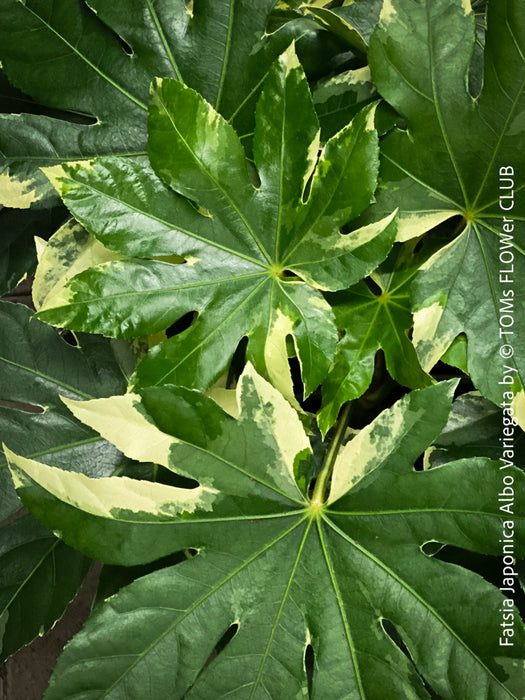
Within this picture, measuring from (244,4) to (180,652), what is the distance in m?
0.56

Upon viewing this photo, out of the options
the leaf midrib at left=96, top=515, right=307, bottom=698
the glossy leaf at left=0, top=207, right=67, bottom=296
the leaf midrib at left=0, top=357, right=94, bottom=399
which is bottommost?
the leaf midrib at left=96, top=515, right=307, bottom=698

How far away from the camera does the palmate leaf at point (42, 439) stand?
630 mm

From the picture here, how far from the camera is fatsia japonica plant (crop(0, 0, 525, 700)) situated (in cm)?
49

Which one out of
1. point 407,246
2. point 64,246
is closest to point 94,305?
point 64,246

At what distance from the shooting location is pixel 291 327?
0.52m

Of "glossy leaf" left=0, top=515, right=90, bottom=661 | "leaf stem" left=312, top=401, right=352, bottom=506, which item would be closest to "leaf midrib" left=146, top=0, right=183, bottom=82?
"leaf stem" left=312, top=401, right=352, bottom=506

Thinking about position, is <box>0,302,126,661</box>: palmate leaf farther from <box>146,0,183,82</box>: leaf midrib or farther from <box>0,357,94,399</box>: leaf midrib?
<box>146,0,183,82</box>: leaf midrib

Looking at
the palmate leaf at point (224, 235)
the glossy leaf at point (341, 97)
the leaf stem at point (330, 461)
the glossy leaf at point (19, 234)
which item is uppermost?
the glossy leaf at point (341, 97)

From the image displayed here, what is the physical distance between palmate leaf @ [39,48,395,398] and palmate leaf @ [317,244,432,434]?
4cm

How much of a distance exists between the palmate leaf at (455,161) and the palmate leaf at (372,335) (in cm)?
2

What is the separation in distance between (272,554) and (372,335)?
0.21m

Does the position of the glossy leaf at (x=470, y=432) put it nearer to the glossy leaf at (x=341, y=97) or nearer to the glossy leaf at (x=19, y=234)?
the glossy leaf at (x=341, y=97)

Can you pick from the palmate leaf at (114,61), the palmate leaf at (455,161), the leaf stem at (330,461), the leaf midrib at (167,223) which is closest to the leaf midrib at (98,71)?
the palmate leaf at (114,61)

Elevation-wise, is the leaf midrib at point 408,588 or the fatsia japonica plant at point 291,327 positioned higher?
the fatsia japonica plant at point 291,327
